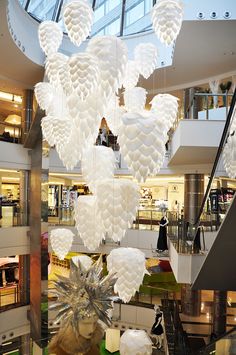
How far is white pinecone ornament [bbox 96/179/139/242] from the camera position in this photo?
3537 mm

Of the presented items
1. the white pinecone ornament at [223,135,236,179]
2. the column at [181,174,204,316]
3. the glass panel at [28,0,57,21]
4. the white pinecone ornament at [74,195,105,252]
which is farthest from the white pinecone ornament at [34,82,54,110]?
the column at [181,174,204,316]

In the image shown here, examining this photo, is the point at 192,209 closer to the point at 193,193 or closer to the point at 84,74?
the point at 193,193

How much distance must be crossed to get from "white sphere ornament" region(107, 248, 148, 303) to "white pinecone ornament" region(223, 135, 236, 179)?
1.30 meters

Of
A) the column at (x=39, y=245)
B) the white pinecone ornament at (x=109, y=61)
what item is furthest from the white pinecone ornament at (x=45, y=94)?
the column at (x=39, y=245)

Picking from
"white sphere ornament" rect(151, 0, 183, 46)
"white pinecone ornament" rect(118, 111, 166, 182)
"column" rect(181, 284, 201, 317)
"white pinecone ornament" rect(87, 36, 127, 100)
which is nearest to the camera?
"white pinecone ornament" rect(118, 111, 166, 182)

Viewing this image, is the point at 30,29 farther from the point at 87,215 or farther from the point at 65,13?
the point at 87,215

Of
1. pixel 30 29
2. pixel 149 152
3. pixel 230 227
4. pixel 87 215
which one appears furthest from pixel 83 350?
pixel 30 29

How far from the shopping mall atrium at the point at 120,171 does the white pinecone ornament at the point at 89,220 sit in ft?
0.05

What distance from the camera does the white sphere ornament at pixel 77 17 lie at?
149 inches

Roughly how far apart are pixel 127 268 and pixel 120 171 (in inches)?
413

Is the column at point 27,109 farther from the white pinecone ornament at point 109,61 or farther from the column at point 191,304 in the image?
the white pinecone ornament at point 109,61

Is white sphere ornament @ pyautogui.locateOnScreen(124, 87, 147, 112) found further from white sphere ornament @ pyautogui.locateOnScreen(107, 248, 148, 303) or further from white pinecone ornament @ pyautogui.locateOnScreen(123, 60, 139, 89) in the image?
white sphere ornament @ pyautogui.locateOnScreen(107, 248, 148, 303)

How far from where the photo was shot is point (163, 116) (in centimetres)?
429

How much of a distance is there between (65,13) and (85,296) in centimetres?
284
